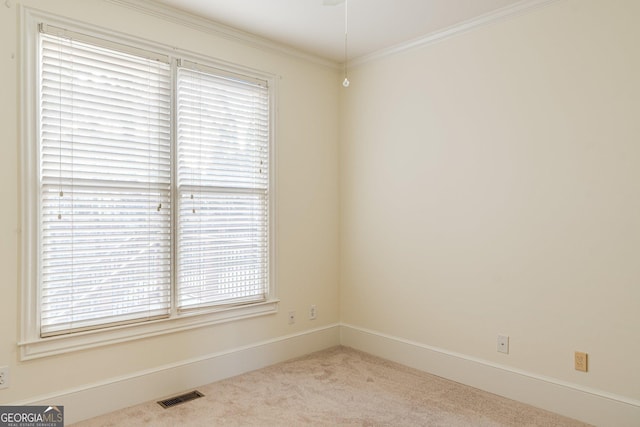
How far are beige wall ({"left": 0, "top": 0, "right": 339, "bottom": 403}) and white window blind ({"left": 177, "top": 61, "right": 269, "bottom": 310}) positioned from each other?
0.56ft

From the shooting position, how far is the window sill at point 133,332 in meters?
2.47

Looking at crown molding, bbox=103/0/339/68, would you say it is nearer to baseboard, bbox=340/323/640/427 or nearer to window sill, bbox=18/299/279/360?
window sill, bbox=18/299/279/360

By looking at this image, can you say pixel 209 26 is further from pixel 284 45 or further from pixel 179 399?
pixel 179 399

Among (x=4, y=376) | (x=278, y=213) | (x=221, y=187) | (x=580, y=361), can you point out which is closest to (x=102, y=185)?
(x=221, y=187)

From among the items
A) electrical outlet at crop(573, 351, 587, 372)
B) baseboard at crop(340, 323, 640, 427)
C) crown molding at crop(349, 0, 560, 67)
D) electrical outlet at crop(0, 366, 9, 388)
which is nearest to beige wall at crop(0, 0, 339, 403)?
electrical outlet at crop(0, 366, 9, 388)

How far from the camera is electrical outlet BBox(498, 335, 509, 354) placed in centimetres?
296

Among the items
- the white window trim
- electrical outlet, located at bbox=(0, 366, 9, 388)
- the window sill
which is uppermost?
the white window trim

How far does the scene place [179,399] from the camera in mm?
2875

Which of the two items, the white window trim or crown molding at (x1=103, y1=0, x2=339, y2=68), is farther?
crown molding at (x1=103, y1=0, x2=339, y2=68)

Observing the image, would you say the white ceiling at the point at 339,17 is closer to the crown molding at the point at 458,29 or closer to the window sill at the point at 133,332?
the crown molding at the point at 458,29

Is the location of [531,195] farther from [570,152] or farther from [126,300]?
[126,300]

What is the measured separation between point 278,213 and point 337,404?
1550 millimetres

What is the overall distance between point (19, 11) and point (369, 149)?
8.63 feet

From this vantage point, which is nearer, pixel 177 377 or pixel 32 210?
pixel 32 210
